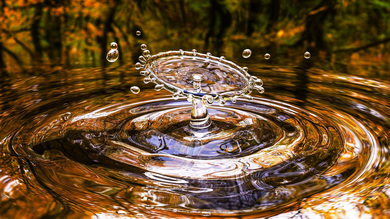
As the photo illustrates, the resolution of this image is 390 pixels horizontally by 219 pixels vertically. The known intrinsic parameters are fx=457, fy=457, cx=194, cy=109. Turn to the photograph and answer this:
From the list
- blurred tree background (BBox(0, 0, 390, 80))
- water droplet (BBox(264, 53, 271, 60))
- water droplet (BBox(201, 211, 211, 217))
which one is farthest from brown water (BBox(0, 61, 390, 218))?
blurred tree background (BBox(0, 0, 390, 80))

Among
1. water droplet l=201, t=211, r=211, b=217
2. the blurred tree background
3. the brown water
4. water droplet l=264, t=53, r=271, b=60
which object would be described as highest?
the blurred tree background

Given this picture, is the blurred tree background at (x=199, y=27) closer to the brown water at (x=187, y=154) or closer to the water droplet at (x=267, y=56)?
the water droplet at (x=267, y=56)

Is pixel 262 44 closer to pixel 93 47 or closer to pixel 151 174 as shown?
pixel 93 47

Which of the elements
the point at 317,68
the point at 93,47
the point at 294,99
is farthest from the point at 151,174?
the point at 93,47

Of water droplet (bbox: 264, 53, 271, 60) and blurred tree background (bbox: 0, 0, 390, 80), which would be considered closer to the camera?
water droplet (bbox: 264, 53, 271, 60)

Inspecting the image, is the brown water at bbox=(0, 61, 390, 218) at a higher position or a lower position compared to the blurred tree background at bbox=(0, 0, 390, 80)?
lower

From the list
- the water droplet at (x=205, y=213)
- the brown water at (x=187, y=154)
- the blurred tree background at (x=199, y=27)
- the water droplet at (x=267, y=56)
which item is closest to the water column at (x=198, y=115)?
the brown water at (x=187, y=154)

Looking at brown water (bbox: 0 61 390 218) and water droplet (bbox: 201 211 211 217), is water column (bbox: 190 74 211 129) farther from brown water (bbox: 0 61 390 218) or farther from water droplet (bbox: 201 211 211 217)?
water droplet (bbox: 201 211 211 217)

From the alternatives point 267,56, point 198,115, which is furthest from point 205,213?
point 267,56
